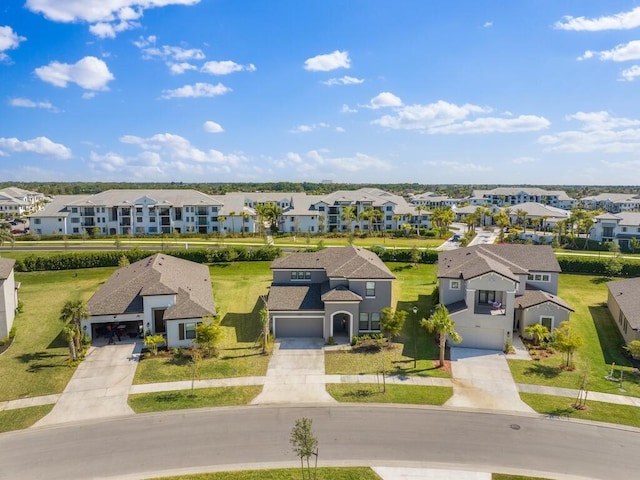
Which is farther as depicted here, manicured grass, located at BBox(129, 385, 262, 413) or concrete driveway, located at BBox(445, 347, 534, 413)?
concrete driveway, located at BBox(445, 347, 534, 413)

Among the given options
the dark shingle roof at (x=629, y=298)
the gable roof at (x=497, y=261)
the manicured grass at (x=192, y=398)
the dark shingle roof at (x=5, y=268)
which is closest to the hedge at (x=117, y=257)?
the dark shingle roof at (x=5, y=268)

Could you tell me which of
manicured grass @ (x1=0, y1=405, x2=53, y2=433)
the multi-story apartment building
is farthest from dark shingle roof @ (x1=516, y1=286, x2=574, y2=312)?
the multi-story apartment building

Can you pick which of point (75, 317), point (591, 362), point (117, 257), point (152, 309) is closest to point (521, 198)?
point (591, 362)

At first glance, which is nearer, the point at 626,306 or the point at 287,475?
the point at 287,475

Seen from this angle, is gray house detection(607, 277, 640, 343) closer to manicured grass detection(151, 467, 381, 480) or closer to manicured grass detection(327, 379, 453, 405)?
manicured grass detection(327, 379, 453, 405)

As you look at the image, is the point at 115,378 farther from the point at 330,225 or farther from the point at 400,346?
the point at 330,225

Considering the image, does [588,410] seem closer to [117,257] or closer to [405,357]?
[405,357]
